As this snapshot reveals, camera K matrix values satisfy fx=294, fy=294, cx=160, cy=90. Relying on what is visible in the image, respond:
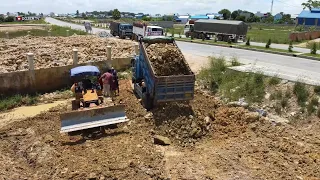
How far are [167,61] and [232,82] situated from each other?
159 inches

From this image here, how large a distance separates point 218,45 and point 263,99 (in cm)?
1937

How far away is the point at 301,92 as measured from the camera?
1227cm

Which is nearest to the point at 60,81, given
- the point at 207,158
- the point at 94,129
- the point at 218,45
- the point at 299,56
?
the point at 94,129

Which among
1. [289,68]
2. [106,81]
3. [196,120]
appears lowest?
[196,120]

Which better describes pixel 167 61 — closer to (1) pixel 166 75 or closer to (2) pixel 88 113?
(1) pixel 166 75

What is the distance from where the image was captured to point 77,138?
10.1 metres

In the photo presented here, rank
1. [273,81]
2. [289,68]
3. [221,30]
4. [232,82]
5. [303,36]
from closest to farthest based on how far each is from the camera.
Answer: [273,81] → [232,82] → [289,68] → [221,30] → [303,36]

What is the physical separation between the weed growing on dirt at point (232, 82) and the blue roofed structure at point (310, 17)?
51771 mm

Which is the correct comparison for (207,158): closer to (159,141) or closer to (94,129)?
(159,141)

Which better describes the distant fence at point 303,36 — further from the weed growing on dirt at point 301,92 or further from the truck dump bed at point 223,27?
the weed growing on dirt at point 301,92

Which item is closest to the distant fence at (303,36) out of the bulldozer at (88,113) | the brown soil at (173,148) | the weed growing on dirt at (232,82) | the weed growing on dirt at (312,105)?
the weed growing on dirt at (232,82)

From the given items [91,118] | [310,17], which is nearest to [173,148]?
[91,118]

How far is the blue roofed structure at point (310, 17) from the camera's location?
59822mm

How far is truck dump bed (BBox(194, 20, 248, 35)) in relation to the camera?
117ft
